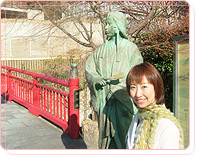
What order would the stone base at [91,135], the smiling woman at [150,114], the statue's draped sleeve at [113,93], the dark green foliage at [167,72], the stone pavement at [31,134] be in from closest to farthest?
1. the smiling woman at [150,114]
2. the statue's draped sleeve at [113,93]
3. the stone pavement at [31,134]
4. the stone base at [91,135]
5. the dark green foliage at [167,72]

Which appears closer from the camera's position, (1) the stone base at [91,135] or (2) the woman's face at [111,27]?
(2) the woman's face at [111,27]

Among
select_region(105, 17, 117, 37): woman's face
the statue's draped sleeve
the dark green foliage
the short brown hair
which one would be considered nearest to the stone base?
the dark green foliage

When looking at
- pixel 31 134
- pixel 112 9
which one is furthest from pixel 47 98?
pixel 112 9

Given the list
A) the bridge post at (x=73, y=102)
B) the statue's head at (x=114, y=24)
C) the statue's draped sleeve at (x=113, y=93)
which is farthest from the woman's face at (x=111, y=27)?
the bridge post at (x=73, y=102)

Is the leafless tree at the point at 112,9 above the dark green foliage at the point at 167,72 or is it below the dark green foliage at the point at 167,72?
above

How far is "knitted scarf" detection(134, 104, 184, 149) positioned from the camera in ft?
4.29

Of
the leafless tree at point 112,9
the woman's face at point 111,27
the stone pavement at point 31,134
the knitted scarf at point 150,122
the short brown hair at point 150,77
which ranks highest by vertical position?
the leafless tree at point 112,9

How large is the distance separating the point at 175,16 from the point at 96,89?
3732mm

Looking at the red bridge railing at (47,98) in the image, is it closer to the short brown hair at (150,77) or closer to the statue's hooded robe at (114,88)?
the statue's hooded robe at (114,88)

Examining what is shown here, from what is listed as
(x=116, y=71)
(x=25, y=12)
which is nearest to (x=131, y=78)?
(x=116, y=71)

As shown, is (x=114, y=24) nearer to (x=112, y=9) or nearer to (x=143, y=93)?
(x=143, y=93)

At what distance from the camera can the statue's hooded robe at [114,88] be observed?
212cm

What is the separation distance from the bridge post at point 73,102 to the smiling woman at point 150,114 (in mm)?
2988

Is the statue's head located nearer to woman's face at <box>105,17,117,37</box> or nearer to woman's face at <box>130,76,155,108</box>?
woman's face at <box>105,17,117,37</box>
